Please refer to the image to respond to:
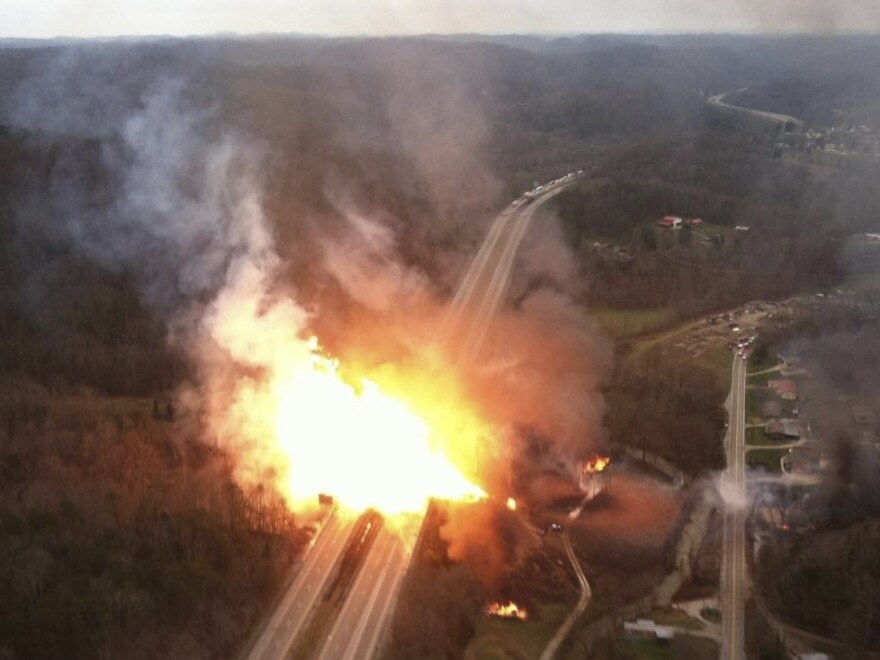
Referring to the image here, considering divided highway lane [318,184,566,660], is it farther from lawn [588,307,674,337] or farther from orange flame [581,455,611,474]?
orange flame [581,455,611,474]

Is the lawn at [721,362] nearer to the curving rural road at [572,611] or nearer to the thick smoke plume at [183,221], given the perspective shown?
the curving rural road at [572,611]

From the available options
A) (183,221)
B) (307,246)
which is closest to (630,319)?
(307,246)

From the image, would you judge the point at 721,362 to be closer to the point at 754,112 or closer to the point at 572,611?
the point at 572,611

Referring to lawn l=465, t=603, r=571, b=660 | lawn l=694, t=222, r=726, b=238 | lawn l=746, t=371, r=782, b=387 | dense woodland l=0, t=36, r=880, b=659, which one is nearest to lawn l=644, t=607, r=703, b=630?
lawn l=465, t=603, r=571, b=660

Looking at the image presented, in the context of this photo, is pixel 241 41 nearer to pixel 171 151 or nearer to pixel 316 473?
pixel 171 151

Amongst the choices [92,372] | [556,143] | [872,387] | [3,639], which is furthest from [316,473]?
[556,143]
